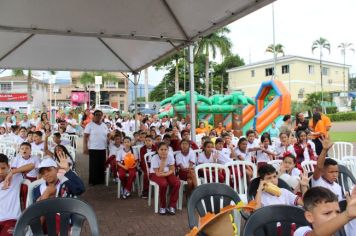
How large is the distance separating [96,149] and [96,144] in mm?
131

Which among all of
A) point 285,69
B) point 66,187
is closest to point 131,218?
point 66,187

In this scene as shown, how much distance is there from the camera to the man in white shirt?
7.50m

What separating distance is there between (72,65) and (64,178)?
7160 millimetres

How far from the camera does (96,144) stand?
24.7ft

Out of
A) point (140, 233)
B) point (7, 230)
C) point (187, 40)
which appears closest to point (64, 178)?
point (7, 230)

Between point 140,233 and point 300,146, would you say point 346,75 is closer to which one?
point 300,146

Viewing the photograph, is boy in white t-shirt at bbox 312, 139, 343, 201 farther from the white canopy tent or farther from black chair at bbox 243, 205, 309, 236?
the white canopy tent

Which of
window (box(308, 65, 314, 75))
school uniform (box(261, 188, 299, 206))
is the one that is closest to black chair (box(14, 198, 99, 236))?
school uniform (box(261, 188, 299, 206))

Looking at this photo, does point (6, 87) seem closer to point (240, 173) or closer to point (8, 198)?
point (240, 173)

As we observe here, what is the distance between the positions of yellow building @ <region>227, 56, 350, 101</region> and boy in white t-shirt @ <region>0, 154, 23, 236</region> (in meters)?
40.1

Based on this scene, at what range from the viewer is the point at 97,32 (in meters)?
6.44

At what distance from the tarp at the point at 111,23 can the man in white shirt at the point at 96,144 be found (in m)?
2.01

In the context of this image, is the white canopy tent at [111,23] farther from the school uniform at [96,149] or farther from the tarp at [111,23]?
the school uniform at [96,149]

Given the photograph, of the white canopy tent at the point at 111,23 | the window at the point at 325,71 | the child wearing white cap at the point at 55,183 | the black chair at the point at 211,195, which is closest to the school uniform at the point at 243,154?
the white canopy tent at the point at 111,23
